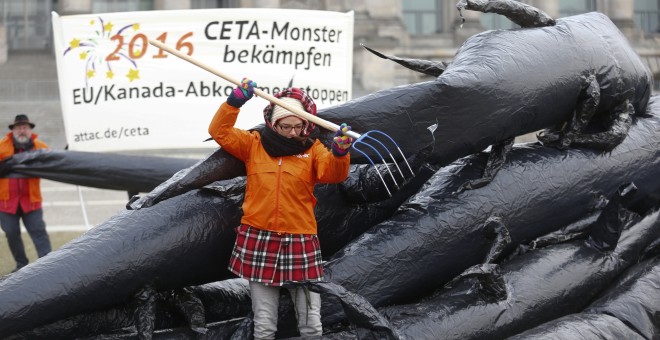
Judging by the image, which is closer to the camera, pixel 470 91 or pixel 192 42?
pixel 470 91

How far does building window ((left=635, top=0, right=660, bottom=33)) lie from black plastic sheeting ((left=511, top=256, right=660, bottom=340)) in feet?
115

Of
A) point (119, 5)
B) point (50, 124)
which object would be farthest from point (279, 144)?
point (119, 5)

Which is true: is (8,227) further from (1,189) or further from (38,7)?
(38,7)

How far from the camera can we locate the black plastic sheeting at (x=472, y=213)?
14.6 ft

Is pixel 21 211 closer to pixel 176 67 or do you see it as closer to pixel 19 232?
pixel 19 232

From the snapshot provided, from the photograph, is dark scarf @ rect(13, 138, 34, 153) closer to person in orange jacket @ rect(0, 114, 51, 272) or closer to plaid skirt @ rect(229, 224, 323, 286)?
person in orange jacket @ rect(0, 114, 51, 272)

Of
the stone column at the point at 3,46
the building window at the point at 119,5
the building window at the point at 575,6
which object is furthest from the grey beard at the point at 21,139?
the building window at the point at 575,6

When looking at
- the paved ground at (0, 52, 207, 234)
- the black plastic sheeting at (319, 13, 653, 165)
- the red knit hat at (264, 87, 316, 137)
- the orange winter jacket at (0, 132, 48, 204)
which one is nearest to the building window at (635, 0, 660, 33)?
the paved ground at (0, 52, 207, 234)

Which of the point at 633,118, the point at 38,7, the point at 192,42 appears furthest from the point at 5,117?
the point at 633,118

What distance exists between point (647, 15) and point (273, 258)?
36597 millimetres

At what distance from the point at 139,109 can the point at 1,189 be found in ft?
5.10

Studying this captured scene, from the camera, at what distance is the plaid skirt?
4.15m

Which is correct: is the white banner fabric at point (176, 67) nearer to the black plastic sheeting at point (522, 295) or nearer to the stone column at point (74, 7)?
the black plastic sheeting at point (522, 295)

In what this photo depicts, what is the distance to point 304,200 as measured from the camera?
4293mm
